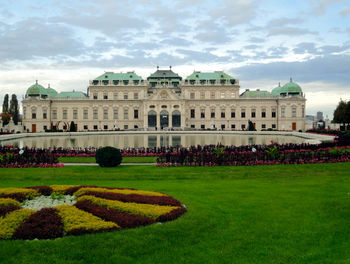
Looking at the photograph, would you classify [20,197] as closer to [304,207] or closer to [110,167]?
[304,207]

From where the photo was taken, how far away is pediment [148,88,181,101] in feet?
316

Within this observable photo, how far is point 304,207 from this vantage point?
11.2 meters

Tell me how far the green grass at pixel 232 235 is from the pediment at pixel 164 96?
269 ft

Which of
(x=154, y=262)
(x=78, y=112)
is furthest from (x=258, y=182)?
(x=78, y=112)

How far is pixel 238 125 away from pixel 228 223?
9261 cm

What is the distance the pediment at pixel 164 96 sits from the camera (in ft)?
316

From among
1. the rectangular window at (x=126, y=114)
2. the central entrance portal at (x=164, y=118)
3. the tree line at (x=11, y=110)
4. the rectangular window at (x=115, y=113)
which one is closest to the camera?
the central entrance portal at (x=164, y=118)

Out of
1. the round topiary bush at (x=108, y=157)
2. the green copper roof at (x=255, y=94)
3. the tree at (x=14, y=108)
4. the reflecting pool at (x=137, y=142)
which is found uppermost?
the green copper roof at (x=255, y=94)

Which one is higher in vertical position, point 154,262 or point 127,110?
point 127,110

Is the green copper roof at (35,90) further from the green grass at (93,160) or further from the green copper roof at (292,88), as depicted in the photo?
the green grass at (93,160)

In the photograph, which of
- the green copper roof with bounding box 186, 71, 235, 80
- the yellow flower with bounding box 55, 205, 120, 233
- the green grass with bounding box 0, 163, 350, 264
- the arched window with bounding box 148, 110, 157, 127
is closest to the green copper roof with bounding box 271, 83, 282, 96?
the green copper roof with bounding box 186, 71, 235, 80

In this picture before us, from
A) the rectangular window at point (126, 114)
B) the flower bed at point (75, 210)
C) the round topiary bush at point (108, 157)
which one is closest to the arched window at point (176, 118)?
the rectangular window at point (126, 114)

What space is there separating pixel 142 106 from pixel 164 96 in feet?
23.2

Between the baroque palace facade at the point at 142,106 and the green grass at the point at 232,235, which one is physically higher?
the baroque palace facade at the point at 142,106
